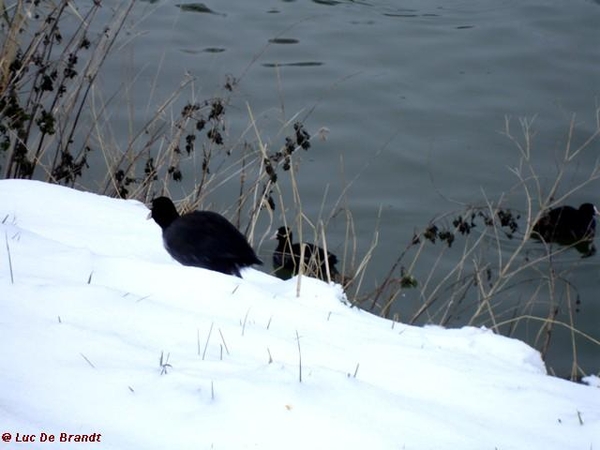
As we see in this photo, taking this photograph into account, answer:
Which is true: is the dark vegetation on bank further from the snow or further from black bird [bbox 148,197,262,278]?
the snow

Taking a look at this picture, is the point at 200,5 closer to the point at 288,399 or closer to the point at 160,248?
the point at 160,248

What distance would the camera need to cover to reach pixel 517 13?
563 inches

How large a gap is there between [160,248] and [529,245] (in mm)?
4515

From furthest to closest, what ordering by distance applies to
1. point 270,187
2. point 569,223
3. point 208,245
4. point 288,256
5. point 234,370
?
point 569,223, point 288,256, point 270,187, point 208,245, point 234,370

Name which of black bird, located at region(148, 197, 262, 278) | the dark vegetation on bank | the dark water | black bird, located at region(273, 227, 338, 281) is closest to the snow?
black bird, located at region(148, 197, 262, 278)

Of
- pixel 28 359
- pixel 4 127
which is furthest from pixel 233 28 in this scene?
pixel 28 359

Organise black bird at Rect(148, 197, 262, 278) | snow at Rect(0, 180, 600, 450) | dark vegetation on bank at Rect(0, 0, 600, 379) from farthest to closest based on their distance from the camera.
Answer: dark vegetation on bank at Rect(0, 0, 600, 379)
black bird at Rect(148, 197, 262, 278)
snow at Rect(0, 180, 600, 450)

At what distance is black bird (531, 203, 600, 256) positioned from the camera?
376 inches

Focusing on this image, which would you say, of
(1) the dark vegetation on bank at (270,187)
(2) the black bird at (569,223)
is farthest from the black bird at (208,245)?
(2) the black bird at (569,223)

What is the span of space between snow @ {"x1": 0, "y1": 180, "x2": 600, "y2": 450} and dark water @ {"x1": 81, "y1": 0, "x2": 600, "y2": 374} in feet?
10.9

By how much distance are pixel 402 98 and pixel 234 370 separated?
8.57m

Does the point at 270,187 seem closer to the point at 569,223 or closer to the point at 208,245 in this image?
the point at 208,245

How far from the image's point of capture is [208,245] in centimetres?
632

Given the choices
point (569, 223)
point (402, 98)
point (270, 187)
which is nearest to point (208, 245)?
point (270, 187)
